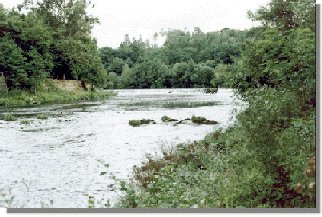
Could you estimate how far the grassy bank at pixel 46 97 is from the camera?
25.0m

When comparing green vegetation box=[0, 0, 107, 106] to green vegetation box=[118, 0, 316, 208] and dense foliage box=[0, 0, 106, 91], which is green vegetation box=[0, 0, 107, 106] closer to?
dense foliage box=[0, 0, 106, 91]

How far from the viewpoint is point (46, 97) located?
2759 centimetres

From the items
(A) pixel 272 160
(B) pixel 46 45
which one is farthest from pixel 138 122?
(B) pixel 46 45

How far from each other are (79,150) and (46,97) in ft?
57.6

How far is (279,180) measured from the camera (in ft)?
17.6

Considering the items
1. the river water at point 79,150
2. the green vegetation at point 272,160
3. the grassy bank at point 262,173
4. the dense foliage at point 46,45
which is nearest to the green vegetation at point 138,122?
the river water at point 79,150

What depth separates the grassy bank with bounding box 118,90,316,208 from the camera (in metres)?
4.93

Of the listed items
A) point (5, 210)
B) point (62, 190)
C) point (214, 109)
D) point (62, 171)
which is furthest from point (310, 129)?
point (214, 109)

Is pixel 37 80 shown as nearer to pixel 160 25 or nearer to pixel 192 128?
pixel 192 128

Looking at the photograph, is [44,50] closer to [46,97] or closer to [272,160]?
[46,97]

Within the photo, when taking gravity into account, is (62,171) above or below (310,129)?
below

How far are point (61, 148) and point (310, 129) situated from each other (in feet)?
23.9

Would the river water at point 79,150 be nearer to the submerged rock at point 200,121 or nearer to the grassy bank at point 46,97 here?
the submerged rock at point 200,121

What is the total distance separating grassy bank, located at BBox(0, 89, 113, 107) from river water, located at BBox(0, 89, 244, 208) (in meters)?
5.65
